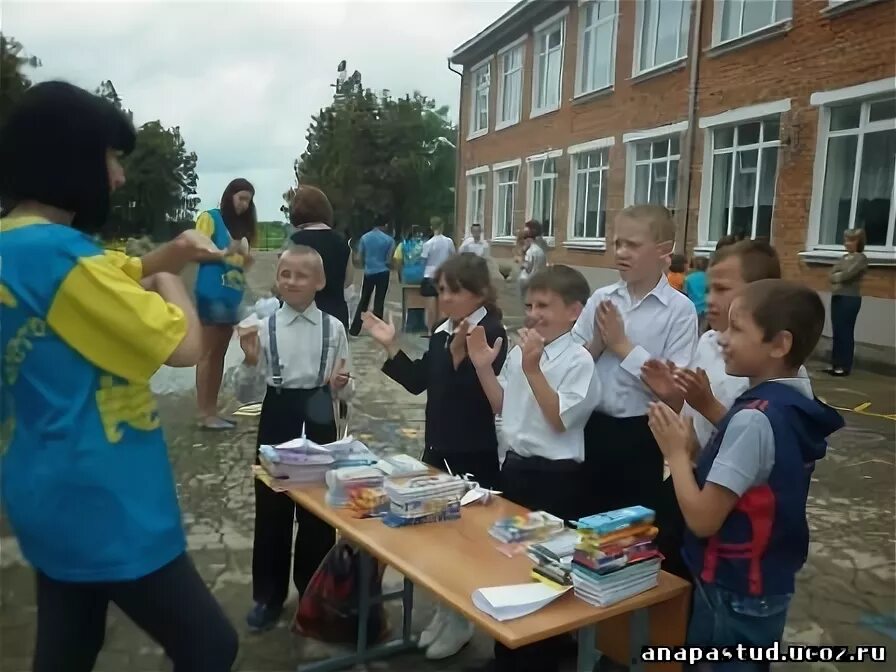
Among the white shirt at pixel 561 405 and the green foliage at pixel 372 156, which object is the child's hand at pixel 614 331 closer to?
the white shirt at pixel 561 405

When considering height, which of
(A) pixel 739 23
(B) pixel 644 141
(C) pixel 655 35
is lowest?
(B) pixel 644 141

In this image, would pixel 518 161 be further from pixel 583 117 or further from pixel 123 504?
pixel 123 504

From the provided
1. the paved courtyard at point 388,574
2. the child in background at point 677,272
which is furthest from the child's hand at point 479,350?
the child in background at point 677,272

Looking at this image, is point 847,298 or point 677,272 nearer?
point 677,272

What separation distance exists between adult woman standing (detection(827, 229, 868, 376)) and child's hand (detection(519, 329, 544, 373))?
7.41 meters

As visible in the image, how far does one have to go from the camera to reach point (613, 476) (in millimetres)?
2766

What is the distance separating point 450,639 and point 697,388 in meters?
1.30

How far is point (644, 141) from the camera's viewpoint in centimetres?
1465

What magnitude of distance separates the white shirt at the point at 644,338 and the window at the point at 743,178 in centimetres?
906

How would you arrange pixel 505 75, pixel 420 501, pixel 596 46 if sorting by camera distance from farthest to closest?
pixel 505 75, pixel 596 46, pixel 420 501

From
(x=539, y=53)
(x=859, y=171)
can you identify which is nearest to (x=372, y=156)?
(x=859, y=171)

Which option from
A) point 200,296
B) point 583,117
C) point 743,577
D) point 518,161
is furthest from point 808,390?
point 518,161

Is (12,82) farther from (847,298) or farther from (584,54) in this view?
(584,54)

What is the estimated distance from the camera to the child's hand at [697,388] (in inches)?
88.7
